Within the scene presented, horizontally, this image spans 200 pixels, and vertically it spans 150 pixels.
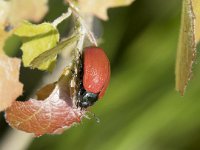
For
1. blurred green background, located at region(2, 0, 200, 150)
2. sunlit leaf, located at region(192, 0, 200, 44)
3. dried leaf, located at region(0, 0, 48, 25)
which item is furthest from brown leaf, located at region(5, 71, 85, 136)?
blurred green background, located at region(2, 0, 200, 150)

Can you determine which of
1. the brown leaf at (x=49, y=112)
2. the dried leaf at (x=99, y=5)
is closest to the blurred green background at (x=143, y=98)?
the dried leaf at (x=99, y=5)

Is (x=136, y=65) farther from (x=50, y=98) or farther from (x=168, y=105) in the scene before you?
(x=50, y=98)

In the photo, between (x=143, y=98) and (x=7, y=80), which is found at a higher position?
(x=7, y=80)

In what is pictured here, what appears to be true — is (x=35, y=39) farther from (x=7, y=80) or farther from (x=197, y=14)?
Answer: (x=197, y=14)

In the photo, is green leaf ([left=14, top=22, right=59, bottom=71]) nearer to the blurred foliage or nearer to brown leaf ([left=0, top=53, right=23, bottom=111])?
brown leaf ([left=0, top=53, right=23, bottom=111])

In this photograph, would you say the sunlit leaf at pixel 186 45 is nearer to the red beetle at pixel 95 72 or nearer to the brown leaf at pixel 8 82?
the red beetle at pixel 95 72

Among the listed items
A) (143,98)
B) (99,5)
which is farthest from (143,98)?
(99,5)

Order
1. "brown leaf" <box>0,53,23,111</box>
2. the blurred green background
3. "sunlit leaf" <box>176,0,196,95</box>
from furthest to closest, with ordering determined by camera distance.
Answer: the blurred green background < "brown leaf" <box>0,53,23,111</box> < "sunlit leaf" <box>176,0,196,95</box>
